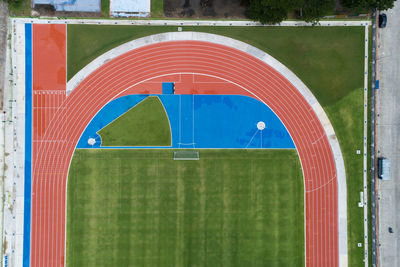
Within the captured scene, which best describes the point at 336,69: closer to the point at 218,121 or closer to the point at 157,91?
the point at 218,121

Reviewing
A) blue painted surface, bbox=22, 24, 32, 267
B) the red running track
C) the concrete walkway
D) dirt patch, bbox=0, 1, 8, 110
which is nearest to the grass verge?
the concrete walkway

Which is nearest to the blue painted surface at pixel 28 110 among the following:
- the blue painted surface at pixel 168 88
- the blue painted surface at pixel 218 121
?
the blue painted surface at pixel 218 121

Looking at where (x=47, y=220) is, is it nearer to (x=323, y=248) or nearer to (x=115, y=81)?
(x=115, y=81)

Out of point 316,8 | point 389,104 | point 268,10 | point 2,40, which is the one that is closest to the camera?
point 268,10

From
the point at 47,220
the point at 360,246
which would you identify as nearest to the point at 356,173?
the point at 360,246

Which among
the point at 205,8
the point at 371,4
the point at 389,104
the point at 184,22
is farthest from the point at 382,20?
the point at 184,22

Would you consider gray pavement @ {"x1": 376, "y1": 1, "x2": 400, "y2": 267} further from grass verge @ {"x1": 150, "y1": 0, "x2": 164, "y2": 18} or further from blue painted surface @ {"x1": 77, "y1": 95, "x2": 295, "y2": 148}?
grass verge @ {"x1": 150, "y1": 0, "x2": 164, "y2": 18}
